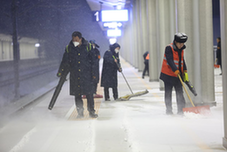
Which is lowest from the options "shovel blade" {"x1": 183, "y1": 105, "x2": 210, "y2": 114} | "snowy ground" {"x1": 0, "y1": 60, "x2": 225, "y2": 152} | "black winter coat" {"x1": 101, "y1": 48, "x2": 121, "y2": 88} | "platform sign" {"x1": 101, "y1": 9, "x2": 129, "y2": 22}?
"snowy ground" {"x1": 0, "y1": 60, "x2": 225, "y2": 152}

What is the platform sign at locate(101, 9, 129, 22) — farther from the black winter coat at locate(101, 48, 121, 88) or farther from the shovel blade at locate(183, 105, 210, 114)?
the shovel blade at locate(183, 105, 210, 114)

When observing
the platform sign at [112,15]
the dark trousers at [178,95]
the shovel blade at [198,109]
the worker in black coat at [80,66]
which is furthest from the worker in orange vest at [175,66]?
the platform sign at [112,15]

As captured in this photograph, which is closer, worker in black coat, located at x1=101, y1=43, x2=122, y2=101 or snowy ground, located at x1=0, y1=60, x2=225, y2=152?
snowy ground, located at x1=0, y1=60, x2=225, y2=152

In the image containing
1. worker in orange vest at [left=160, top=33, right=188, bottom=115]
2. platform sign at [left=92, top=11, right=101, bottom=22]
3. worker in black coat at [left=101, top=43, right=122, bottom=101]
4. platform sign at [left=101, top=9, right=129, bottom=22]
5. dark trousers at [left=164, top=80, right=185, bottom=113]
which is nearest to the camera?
worker in orange vest at [left=160, top=33, right=188, bottom=115]

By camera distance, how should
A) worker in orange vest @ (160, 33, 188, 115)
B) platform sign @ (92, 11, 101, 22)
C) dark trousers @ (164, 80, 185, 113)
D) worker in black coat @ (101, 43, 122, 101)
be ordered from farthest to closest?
1. platform sign @ (92, 11, 101, 22)
2. worker in black coat @ (101, 43, 122, 101)
3. dark trousers @ (164, 80, 185, 113)
4. worker in orange vest @ (160, 33, 188, 115)

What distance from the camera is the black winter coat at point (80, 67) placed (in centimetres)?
689

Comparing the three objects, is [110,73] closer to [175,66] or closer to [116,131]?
[175,66]

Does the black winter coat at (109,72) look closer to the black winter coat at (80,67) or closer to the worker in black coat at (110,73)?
the worker in black coat at (110,73)

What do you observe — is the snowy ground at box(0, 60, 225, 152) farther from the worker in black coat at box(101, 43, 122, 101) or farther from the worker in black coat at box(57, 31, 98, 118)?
the worker in black coat at box(101, 43, 122, 101)

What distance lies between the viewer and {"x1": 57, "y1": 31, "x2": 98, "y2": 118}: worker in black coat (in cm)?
689

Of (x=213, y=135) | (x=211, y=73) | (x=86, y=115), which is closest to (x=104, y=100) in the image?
(x=86, y=115)

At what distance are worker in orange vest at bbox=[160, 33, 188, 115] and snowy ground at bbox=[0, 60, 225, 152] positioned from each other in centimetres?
35

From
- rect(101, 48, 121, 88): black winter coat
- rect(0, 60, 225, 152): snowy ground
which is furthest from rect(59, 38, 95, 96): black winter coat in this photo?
rect(101, 48, 121, 88): black winter coat

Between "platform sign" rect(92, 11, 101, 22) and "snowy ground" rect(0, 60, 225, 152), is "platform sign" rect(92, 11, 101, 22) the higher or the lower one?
the higher one
